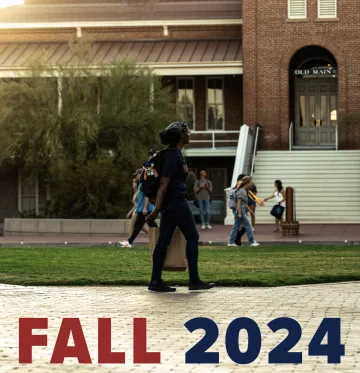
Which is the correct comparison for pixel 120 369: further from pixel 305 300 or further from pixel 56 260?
pixel 56 260

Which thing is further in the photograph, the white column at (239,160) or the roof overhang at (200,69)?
the roof overhang at (200,69)

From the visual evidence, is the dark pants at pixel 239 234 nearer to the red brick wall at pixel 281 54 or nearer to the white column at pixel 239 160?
the white column at pixel 239 160

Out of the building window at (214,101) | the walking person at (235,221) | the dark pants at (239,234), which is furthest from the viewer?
the building window at (214,101)

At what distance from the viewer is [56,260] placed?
63.4 feet

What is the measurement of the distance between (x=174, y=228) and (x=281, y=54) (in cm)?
2933

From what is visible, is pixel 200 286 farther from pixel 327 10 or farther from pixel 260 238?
pixel 327 10

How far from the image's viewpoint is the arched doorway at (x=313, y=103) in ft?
143

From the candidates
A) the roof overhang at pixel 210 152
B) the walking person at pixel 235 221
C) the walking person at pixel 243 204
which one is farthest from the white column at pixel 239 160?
the walking person at pixel 243 204

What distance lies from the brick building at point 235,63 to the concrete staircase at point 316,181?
5.53ft

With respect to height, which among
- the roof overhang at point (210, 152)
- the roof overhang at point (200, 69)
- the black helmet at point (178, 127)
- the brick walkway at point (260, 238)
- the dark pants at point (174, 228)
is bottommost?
the brick walkway at point (260, 238)

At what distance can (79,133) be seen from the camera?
1256 inches

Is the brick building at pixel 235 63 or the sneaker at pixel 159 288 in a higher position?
the brick building at pixel 235 63

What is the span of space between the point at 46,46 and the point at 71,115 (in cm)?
1340

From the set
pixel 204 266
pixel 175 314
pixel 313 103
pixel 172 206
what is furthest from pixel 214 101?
pixel 175 314
